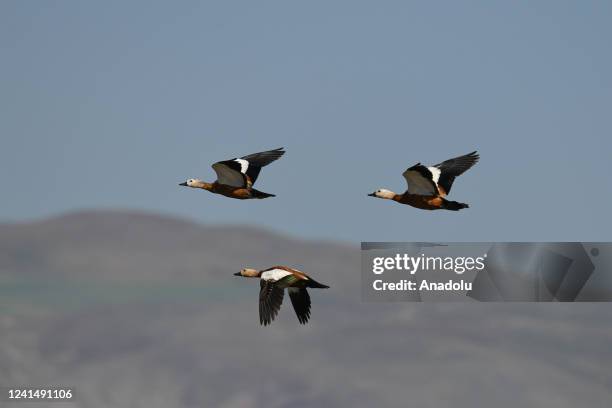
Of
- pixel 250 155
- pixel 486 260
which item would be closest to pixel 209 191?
pixel 250 155

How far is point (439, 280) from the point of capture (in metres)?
73.8

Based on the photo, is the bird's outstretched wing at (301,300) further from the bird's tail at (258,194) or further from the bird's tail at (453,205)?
the bird's tail at (453,205)

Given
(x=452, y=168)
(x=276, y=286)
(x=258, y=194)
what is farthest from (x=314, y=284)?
(x=452, y=168)

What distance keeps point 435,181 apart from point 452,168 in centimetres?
124

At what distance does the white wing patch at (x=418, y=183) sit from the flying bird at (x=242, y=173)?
597 centimetres

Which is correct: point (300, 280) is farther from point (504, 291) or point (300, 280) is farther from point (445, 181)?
point (504, 291)

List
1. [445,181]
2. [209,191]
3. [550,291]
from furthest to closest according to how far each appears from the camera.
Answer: [550,291]
[209,191]
[445,181]

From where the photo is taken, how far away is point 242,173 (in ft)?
221

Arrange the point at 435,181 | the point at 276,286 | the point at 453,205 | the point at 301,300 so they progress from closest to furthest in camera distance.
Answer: the point at 453,205 < the point at 435,181 < the point at 276,286 < the point at 301,300

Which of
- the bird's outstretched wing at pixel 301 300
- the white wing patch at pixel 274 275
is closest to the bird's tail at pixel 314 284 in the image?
the white wing patch at pixel 274 275

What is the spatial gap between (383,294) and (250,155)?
949 cm

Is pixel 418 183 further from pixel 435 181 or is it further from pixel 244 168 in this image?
pixel 244 168

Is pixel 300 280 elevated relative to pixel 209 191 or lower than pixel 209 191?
lower

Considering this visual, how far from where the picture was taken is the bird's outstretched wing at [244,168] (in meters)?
67.4
